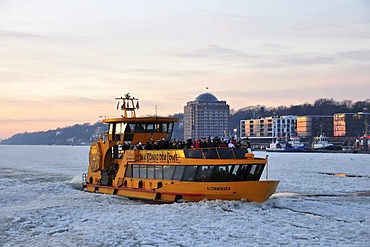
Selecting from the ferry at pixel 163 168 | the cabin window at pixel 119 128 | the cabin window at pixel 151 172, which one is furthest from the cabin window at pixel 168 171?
the cabin window at pixel 119 128

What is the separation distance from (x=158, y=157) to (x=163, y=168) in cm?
97

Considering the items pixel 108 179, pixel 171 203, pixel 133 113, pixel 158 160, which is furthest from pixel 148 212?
pixel 133 113

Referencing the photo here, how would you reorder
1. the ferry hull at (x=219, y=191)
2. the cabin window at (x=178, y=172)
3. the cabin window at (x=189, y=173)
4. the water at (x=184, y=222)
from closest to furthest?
the water at (x=184, y=222), the ferry hull at (x=219, y=191), the cabin window at (x=189, y=173), the cabin window at (x=178, y=172)

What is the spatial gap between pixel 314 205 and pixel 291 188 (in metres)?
12.3

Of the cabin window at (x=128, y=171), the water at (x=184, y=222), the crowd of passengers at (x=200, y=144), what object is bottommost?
the water at (x=184, y=222)

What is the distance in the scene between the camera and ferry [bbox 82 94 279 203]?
99.2 ft

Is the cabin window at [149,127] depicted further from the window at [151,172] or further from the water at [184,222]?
the window at [151,172]

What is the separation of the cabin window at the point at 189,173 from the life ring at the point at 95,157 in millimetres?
10881

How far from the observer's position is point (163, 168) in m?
33.0

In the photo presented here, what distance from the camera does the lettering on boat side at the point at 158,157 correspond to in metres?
32.4

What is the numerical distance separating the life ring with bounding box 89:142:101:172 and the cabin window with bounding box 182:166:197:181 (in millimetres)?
10881

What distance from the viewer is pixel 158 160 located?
110ft

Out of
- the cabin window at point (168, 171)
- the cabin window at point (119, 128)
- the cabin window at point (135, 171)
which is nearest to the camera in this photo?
the cabin window at point (168, 171)


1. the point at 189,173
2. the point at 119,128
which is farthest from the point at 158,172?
the point at 119,128
